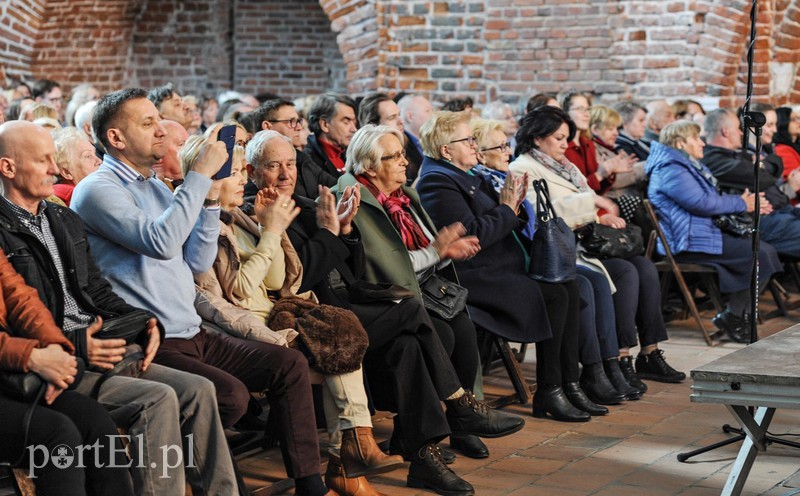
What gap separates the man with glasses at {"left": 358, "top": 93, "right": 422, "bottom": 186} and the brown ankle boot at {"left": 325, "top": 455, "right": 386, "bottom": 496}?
3.28 m

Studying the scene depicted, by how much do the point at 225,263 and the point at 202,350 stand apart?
37cm

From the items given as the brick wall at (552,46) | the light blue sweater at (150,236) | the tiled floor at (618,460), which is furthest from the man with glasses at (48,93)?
the light blue sweater at (150,236)

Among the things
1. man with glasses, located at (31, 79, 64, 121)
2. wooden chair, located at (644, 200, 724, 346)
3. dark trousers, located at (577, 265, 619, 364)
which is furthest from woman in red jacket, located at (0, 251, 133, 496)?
man with glasses, located at (31, 79, 64, 121)

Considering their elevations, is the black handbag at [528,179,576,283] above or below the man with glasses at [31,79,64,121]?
below

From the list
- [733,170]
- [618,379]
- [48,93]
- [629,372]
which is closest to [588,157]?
[733,170]

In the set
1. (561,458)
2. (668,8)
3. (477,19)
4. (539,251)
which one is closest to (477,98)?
(477,19)

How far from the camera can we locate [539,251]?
5.72 m

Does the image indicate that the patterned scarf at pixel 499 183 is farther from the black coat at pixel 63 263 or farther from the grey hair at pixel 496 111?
the grey hair at pixel 496 111

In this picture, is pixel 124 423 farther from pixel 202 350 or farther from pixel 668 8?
pixel 668 8

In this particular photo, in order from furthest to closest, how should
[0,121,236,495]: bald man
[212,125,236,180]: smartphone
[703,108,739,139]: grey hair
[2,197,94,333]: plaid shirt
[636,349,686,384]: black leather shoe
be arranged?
1. [703,108,739,139]: grey hair
2. [636,349,686,384]: black leather shoe
3. [212,125,236,180]: smartphone
4. [2,197,94,333]: plaid shirt
5. [0,121,236,495]: bald man

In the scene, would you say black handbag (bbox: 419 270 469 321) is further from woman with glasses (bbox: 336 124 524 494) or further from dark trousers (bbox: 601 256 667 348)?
dark trousers (bbox: 601 256 667 348)

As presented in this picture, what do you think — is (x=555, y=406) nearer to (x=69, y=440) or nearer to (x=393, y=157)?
(x=393, y=157)

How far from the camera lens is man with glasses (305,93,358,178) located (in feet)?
23.0

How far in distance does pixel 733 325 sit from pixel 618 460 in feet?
9.71
